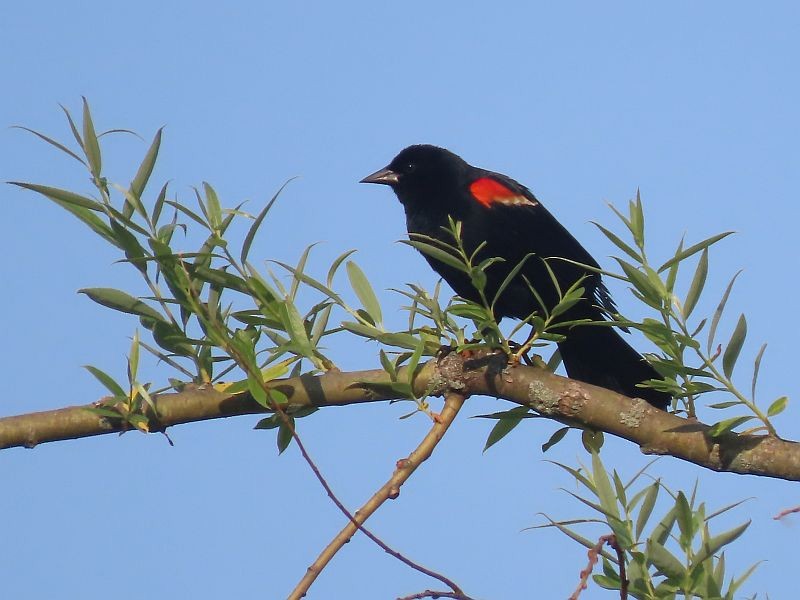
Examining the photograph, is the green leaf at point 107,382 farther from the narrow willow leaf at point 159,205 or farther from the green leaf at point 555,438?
the green leaf at point 555,438

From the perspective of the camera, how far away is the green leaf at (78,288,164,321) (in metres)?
1.80

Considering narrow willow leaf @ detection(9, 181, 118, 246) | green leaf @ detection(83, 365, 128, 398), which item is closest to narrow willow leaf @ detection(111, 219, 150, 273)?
narrow willow leaf @ detection(9, 181, 118, 246)

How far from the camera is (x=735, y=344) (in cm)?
182

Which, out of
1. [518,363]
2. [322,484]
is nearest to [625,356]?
[518,363]

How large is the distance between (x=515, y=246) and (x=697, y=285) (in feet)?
5.85

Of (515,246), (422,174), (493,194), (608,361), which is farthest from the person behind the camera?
(422,174)

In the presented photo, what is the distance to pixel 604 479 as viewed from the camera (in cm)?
179

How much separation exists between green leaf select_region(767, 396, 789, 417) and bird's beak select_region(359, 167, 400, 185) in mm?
2742

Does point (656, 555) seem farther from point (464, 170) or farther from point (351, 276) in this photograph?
point (464, 170)

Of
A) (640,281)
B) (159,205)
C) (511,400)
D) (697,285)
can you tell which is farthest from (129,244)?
(697,285)

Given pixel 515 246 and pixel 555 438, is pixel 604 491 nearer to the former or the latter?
pixel 555 438

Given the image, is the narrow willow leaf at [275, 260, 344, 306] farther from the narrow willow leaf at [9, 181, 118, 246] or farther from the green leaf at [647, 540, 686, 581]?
the green leaf at [647, 540, 686, 581]

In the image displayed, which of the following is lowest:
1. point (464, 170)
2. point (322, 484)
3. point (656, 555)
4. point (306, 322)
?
point (656, 555)

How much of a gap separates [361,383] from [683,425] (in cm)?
61
